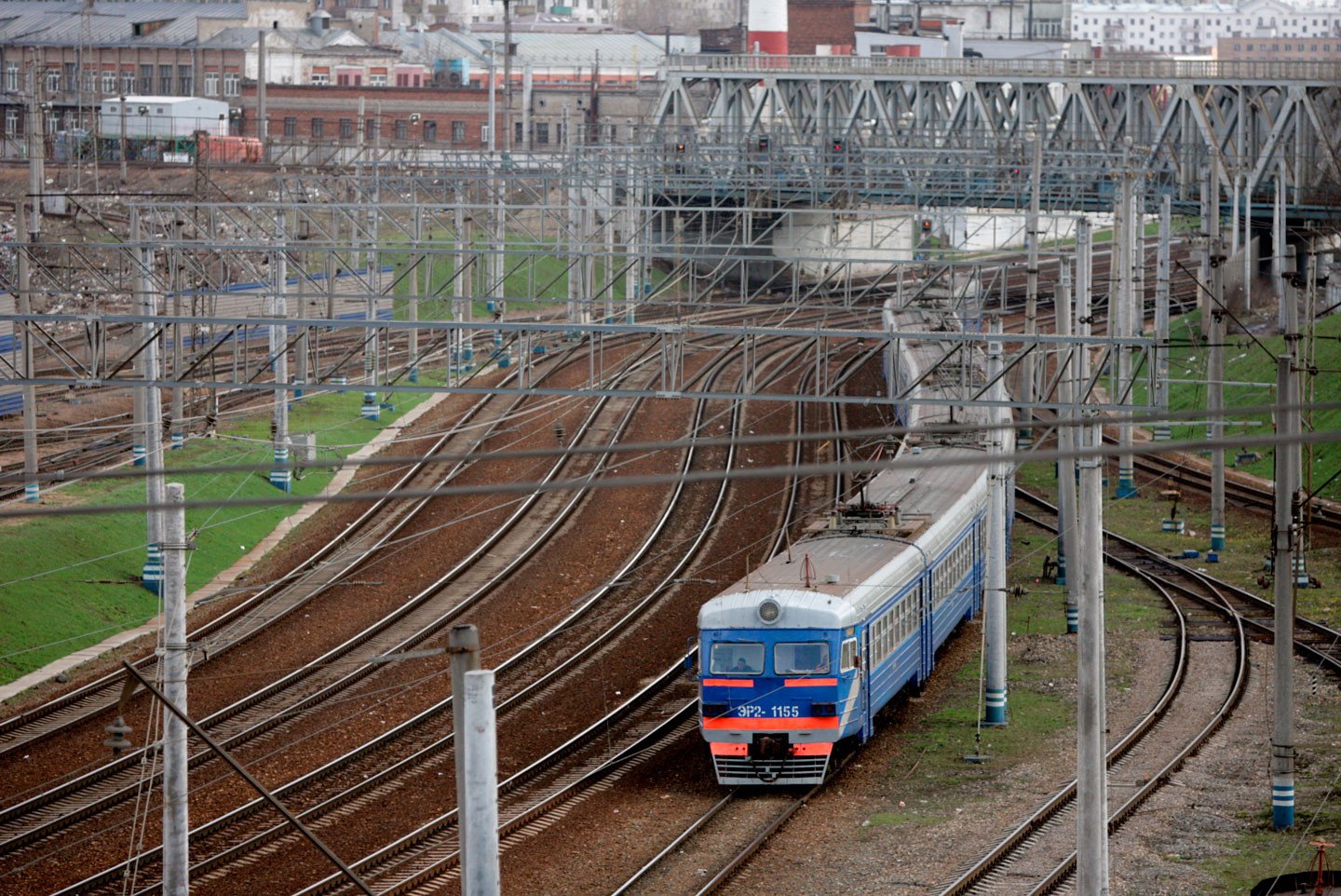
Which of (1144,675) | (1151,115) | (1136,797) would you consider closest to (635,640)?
(1144,675)

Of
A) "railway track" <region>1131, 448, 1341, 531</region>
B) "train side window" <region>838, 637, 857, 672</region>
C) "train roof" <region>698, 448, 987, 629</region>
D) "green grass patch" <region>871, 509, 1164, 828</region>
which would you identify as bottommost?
"green grass patch" <region>871, 509, 1164, 828</region>

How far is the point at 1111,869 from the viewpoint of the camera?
1720 centimetres

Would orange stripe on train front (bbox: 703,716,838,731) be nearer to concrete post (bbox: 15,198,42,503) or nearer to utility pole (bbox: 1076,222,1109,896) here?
utility pole (bbox: 1076,222,1109,896)

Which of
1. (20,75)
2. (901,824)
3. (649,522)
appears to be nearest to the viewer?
(901,824)

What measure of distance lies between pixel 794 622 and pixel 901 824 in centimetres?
241

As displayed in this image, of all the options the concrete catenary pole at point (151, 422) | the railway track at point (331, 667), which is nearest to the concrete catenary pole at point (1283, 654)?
the railway track at point (331, 667)

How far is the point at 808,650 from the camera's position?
63.1ft

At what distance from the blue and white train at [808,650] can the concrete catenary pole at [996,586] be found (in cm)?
73

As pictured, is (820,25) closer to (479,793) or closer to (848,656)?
(848,656)

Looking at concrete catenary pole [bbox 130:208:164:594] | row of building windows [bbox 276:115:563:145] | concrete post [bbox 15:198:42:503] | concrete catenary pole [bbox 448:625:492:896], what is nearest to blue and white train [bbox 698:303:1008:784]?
concrete catenary pole [bbox 130:208:164:594]

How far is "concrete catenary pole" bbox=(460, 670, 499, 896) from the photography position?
900 centimetres

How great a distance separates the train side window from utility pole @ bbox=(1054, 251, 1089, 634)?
2475 mm

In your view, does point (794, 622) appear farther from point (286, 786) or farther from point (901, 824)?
point (286, 786)

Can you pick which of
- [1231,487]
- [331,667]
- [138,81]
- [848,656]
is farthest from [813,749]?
[138,81]
